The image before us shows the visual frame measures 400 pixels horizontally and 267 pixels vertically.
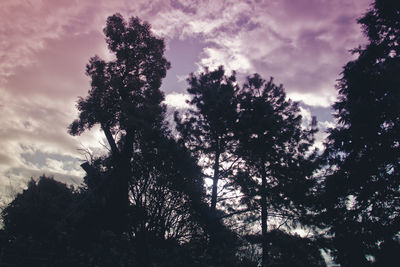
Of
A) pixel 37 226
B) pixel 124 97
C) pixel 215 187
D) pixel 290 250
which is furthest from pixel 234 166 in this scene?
pixel 37 226

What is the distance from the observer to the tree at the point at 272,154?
1134cm

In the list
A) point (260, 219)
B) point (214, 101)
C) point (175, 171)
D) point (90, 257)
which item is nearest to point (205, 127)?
point (214, 101)

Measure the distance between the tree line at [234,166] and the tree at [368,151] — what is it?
0.15ft

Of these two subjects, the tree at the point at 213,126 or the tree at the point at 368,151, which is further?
the tree at the point at 213,126

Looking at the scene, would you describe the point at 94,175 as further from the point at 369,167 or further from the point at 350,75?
the point at 350,75

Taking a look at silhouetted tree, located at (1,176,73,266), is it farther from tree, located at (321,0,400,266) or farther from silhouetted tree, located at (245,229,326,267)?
tree, located at (321,0,400,266)

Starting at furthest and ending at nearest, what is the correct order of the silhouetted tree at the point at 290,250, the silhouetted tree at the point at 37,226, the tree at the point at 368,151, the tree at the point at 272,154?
the tree at the point at 272,154 < the tree at the point at 368,151 < the silhouetted tree at the point at 37,226 < the silhouetted tree at the point at 290,250

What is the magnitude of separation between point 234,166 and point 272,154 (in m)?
2.50

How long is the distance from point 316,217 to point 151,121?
34.9 ft

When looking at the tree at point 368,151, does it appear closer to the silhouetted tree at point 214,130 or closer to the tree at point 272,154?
the tree at point 272,154

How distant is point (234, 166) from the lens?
12125mm

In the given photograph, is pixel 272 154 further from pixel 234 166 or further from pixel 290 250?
pixel 290 250

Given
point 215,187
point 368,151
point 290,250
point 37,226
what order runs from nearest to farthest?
1. point 290,250
2. point 368,151
3. point 215,187
4. point 37,226

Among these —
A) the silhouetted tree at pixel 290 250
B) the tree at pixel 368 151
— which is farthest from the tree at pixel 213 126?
the tree at pixel 368 151
